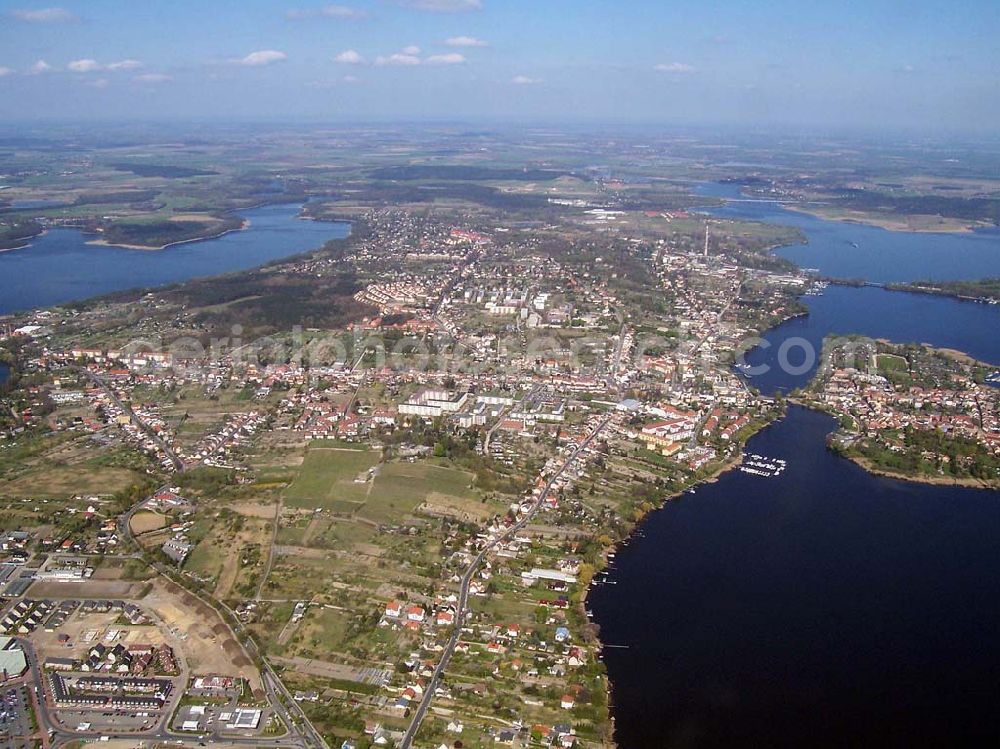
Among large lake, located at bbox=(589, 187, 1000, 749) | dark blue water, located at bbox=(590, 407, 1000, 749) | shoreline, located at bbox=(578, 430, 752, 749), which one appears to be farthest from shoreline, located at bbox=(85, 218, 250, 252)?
dark blue water, located at bbox=(590, 407, 1000, 749)

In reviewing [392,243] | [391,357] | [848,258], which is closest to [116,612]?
[391,357]

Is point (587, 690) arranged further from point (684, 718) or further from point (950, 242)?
point (950, 242)

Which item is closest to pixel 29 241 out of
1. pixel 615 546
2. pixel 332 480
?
pixel 332 480

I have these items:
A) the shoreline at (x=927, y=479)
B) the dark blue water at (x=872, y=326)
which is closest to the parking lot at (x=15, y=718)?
the shoreline at (x=927, y=479)

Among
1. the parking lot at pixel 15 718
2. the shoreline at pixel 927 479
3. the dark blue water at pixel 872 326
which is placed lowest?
the parking lot at pixel 15 718

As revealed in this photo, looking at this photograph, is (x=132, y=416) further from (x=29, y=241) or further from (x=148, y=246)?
(x=29, y=241)

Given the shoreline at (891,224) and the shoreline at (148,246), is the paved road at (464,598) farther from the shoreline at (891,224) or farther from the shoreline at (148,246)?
the shoreline at (891,224)
